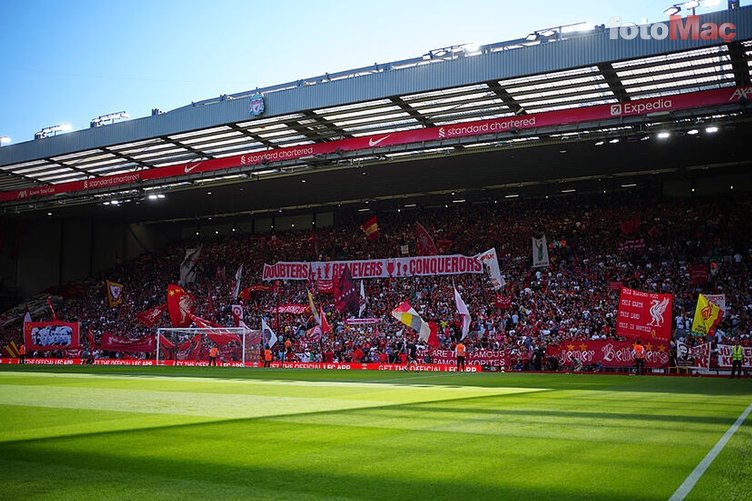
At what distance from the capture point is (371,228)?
170ft

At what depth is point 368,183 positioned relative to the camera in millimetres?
48531

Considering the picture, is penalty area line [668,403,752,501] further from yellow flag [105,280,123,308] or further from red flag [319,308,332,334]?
yellow flag [105,280,123,308]

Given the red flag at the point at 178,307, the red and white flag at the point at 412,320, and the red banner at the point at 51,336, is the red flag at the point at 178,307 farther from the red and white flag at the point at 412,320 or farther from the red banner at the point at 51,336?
the red and white flag at the point at 412,320

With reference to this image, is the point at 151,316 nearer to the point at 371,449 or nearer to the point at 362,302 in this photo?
the point at 362,302

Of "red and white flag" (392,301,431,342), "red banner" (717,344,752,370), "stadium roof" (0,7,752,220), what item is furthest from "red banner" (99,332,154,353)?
"red banner" (717,344,752,370)

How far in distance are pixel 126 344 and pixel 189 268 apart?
1065 centimetres

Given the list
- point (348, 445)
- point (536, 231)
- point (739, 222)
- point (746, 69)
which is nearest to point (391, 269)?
point (536, 231)

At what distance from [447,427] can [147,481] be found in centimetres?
528

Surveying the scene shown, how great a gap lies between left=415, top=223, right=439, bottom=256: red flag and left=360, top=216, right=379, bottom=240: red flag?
4.33 metres

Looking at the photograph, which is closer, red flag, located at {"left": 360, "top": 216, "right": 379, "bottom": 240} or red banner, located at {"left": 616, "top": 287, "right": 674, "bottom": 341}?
red banner, located at {"left": 616, "top": 287, "right": 674, "bottom": 341}

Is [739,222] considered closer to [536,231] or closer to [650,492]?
[536,231]

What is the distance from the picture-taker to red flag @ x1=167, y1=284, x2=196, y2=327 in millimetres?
46719

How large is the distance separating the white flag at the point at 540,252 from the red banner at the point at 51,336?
29.3 meters

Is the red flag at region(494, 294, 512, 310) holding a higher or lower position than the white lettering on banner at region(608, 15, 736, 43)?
lower
